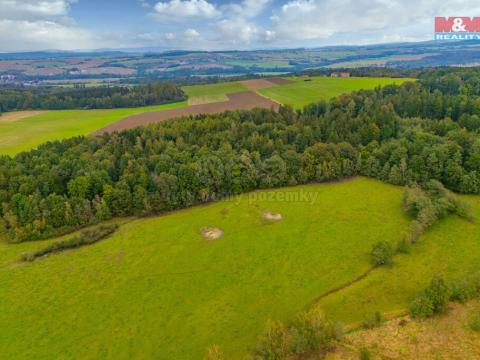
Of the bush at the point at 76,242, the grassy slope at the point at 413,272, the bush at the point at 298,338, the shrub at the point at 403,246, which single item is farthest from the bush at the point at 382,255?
the bush at the point at 76,242

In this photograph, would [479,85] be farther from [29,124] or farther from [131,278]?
[29,124]

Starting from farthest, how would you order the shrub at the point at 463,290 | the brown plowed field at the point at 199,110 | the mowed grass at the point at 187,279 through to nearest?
the brown plowed field at the point at 199,110, the shrub at the point at 463,290, the mowed grass at the point at 187,279

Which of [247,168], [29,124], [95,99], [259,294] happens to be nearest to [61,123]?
[29,124]

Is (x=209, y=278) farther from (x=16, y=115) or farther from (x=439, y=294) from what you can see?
(x=16, y=115)

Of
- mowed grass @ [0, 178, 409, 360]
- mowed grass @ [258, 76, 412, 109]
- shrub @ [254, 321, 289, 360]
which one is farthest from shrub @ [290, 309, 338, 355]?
mowed grass @ [258, 76, 412, 109]

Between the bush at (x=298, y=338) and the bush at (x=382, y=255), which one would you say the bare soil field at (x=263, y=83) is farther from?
the bush at (x=298, y=338)

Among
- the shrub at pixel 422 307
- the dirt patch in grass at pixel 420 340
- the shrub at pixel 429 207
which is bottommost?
the dirt patch in grass at pixel 420 340

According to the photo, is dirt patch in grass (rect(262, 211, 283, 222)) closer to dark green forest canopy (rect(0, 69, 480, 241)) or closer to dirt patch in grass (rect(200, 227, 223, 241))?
dirt patch in grass (rect(200, 227, 223, 241))
